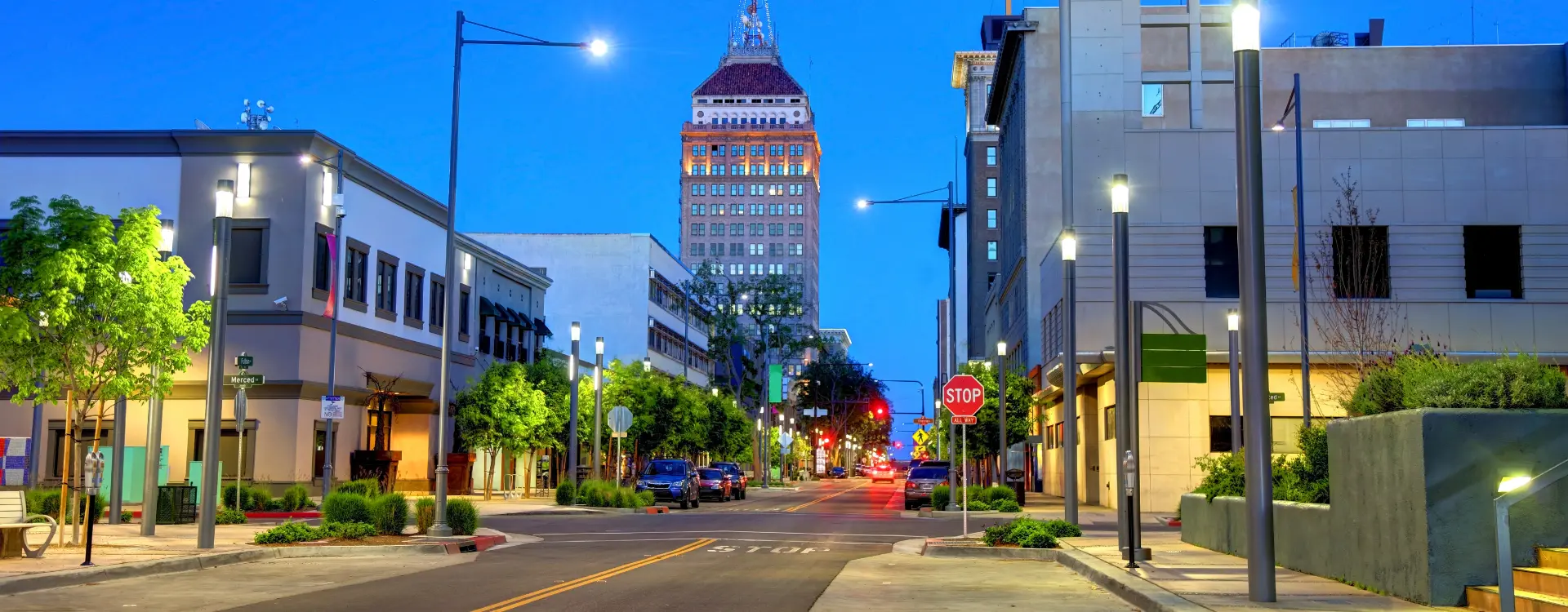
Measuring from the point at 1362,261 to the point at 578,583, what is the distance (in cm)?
3335

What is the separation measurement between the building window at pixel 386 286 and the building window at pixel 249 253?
239 inches

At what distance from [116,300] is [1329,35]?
5901cm

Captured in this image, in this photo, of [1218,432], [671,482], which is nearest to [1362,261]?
[1218,432]

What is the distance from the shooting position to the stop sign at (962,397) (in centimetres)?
2878

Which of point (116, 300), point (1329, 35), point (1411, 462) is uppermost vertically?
point (1329, 35)

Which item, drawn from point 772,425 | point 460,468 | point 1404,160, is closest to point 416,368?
point 460,468

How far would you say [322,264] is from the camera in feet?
152

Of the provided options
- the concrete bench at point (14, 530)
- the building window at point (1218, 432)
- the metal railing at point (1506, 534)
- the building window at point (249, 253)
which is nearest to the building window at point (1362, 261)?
the building window at point (1218, 432)

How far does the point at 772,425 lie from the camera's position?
126 meters

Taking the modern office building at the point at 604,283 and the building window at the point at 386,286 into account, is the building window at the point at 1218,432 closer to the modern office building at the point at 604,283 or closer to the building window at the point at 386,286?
the building window at the point at 386,286

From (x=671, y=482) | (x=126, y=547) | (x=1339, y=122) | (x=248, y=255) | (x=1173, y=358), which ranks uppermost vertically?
(x=1339, y=122)

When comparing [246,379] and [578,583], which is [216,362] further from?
[246,379]

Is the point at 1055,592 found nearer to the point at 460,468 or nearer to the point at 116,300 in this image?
the point at 116,300

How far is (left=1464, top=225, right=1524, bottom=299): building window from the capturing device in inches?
1740
